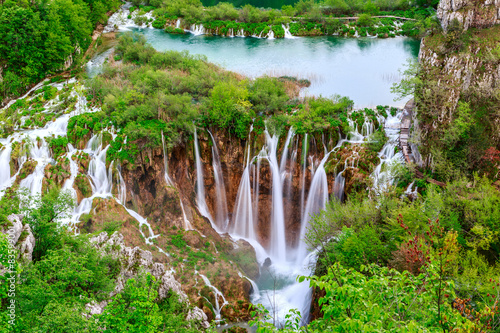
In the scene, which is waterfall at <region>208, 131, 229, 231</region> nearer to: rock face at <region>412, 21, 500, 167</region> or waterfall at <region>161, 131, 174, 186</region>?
waterfall at <region>161, 131, 174, 186</region>

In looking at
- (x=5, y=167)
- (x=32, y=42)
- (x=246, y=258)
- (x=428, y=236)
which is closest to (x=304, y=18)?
(x=32, y=42)

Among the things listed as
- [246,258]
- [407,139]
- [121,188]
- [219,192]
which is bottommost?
[246,258]

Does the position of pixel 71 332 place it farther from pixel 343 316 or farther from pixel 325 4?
pixel 325 4

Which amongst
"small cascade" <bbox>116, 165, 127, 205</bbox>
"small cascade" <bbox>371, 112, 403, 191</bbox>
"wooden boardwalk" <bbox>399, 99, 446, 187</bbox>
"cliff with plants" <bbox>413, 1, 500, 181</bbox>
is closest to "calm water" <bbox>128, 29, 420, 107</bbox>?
"wooden boardwalk" <bbox>399, 99, 446, 187</bbox>

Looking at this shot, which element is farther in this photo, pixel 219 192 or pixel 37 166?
pixel 219 192

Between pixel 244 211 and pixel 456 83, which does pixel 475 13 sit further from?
pixel 244 211

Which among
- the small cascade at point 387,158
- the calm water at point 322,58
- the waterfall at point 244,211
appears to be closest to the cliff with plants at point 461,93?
the small cascade at point 387,158

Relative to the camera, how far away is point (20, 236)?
15977 millimetres

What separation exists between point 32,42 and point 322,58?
3296 cm

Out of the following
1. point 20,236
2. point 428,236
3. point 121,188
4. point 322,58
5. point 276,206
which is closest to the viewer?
point 20,236

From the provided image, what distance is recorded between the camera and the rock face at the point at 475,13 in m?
26.7

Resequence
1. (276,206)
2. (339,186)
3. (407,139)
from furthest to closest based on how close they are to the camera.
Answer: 1. (276,206)
2. (339,186)
3. (407,139)

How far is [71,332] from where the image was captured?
1145 cm

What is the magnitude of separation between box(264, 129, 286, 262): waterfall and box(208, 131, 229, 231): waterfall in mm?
3985
